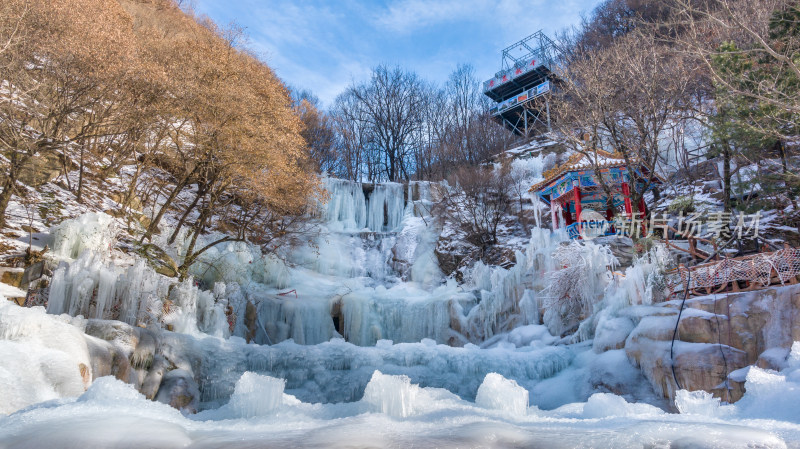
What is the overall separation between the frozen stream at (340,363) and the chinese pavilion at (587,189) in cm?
180

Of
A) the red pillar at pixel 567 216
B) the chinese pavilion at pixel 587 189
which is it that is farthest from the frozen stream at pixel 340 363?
the red pillar at pixel 567 216

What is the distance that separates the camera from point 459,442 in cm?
386

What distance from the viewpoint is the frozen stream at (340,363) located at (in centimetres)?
412

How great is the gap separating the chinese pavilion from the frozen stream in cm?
180

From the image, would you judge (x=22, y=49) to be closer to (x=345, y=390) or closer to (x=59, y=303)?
(x=59, y=303)

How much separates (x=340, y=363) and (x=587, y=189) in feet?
35.5

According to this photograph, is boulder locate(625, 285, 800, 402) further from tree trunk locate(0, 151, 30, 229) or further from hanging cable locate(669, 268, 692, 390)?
tree trunk locate(0, 151, 30, 229)

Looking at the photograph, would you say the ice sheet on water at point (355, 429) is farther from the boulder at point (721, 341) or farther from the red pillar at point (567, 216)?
the red pillar at point (567, 216)

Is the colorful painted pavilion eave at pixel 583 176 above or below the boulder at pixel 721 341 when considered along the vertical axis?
above

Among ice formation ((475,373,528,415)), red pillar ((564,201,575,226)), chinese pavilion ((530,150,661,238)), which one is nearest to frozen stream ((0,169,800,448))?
ice formation ((475,373,528,415))

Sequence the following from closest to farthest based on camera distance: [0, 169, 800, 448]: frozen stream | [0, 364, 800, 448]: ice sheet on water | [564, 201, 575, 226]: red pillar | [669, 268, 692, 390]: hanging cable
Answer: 1. [0, 364, 800, 448]: ice sheet on water
2. [0, 169, 800, 448]: frozen stream
3. [669, 268, 692, 390]: hanging cable
4. [564, 201, 575, 226]: red pillar

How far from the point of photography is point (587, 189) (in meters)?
16.5

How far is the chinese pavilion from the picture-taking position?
15.0m

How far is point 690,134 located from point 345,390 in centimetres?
1632
